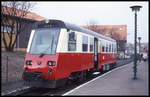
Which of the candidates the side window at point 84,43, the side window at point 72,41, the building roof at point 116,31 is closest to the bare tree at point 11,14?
the side window at point 84,43

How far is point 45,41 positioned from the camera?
33.1ft

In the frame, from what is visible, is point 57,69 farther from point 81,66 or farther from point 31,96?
point 81,66

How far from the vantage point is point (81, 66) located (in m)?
11.9

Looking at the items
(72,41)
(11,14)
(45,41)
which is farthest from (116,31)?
(45,41)

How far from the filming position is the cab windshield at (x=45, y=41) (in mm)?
9859

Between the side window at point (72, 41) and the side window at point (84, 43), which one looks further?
the side window at point (84, 43)

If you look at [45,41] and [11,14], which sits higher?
[11,14]

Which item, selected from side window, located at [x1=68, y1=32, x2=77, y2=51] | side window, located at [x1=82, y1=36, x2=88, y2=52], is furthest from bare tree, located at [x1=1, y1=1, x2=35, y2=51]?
side window, located at [x1=68, y1=32, x2=77, y2=51]

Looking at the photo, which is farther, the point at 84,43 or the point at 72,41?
the point at 84,43

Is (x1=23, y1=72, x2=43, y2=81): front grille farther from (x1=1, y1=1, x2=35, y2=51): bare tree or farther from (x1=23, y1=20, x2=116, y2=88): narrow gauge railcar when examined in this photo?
(x1=1, y1=1, x2=35, y2=51): bare tree

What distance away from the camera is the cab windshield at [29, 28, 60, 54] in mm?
9859

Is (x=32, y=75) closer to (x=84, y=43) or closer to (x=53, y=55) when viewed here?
(x=53, y=55)

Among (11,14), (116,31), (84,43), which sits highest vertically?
(116,31)

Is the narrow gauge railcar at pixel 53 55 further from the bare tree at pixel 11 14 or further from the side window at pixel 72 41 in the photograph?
the bare tree at pixel 11 14
